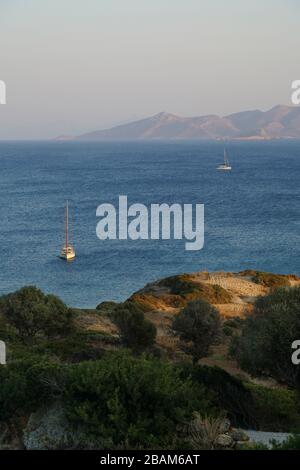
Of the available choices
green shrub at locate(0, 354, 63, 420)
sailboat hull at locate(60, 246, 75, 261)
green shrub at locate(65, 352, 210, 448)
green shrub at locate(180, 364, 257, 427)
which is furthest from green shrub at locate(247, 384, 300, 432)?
sailboat hull at locate(60, 246, 75, 261)

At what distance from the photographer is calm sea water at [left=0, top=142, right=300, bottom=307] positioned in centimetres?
5741

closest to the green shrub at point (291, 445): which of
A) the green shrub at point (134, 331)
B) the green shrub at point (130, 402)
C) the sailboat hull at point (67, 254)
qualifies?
the green shrub at point (130, 402)

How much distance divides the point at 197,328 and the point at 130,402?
12521 mm

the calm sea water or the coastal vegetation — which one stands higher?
the coastal vegetation

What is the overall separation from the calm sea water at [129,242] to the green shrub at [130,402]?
3692 cm

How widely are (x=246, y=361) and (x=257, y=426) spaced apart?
2.70 meters

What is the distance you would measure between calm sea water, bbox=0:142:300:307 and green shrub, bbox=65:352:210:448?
121 ft

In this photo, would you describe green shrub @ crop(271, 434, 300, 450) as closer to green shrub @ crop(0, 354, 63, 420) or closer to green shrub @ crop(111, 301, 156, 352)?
green shrub @ crop(0, 354, 63, 420)

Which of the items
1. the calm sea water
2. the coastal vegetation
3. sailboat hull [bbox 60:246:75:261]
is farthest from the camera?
sailboat hull [bbox 60:246:75:261]

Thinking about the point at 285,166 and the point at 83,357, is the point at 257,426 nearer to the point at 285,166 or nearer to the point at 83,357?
the point at 83,357

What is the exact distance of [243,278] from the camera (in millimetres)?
52219

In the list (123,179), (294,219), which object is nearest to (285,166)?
(123,179)
